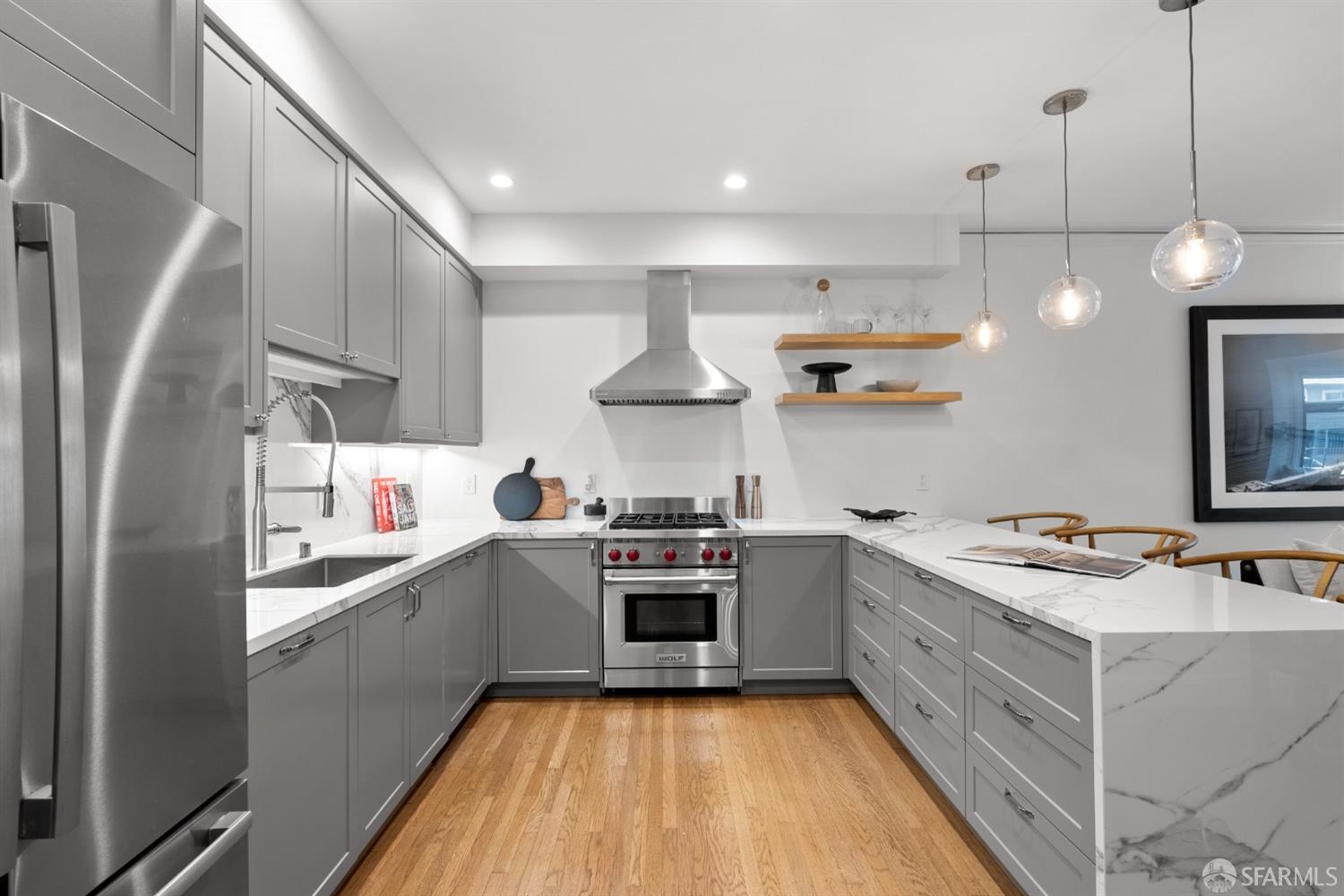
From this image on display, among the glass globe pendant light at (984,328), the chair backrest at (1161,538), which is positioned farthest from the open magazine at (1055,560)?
the glass globe pendant light at (984,328)

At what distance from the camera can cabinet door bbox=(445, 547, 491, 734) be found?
266 cm

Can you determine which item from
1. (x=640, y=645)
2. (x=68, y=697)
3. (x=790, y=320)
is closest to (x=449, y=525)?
(x=640, y=645)

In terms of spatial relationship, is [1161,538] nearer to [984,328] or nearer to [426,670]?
[984,328]

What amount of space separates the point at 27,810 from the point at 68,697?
0.40 ft

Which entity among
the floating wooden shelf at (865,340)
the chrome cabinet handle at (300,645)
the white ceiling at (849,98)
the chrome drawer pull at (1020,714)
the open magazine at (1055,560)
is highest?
the white ceiling at (849,98)

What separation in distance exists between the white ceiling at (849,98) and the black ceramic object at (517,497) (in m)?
1.58

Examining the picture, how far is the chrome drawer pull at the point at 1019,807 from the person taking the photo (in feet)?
5.41

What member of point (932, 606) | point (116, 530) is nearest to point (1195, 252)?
point (932, 606)

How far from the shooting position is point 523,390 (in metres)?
3.88

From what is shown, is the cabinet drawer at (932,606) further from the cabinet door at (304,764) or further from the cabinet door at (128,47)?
the cabinet door at (128,47)

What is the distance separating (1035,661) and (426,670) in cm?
207

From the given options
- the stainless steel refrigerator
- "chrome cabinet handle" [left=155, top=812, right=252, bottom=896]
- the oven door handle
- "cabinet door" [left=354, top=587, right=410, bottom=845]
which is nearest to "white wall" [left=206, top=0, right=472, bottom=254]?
the stainless steel refrigerator

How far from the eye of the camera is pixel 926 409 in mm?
3898

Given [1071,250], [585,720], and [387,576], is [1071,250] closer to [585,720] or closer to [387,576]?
[585,720]
